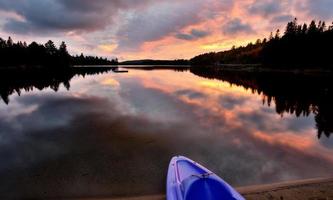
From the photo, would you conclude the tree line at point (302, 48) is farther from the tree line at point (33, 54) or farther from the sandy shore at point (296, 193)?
the tree line at point (33, 54)

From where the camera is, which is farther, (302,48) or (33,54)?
(33,54)

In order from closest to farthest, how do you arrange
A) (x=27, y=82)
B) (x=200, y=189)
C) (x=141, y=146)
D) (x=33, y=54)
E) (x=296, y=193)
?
(x=200, y=189) → (x=296, y=193) → (x=141, y=146) → (x=27, y=82) → (x=33, y=54)

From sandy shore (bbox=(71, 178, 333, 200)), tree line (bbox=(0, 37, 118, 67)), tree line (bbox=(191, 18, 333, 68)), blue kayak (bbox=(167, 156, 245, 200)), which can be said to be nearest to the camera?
blue kayak (bbox=(167, 156, 245, 200))

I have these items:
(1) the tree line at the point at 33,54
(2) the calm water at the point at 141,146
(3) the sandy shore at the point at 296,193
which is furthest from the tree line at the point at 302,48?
(1) the tree line at the point at 33,54

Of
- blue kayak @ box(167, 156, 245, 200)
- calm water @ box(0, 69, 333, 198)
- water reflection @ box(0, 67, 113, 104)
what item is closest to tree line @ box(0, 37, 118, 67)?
water reflection @ box(0, 67, 113, 104)

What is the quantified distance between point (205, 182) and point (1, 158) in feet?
34.4

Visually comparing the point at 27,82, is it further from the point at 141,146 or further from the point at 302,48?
the point at 302,48

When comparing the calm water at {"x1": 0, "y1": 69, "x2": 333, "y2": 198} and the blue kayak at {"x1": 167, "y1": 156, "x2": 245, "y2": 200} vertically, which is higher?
the blue kayak at {"x1": 167, "y1": 156, "x2": 245, "y2": 200}

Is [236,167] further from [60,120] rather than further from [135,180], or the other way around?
[60,120]

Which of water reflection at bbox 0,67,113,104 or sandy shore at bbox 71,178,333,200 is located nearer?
sandy shore at bbox 71,178,333,200

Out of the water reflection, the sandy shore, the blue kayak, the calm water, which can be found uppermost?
the water reflection

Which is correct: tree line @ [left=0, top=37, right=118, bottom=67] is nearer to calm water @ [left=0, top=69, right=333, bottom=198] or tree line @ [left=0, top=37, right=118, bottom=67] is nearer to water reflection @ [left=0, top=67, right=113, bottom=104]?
water reflection @ [left=0, top=67, right=113, bottom=104]

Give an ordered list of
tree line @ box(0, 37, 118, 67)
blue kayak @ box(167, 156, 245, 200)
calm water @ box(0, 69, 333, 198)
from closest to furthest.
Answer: blue kayak @ box(167, 156, 245, 200) < calm water @ box(0, 69, 333, 198) < tree line @ box(0, 37, 118, 67)

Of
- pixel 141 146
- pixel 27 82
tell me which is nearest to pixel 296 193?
pixel 141 146
